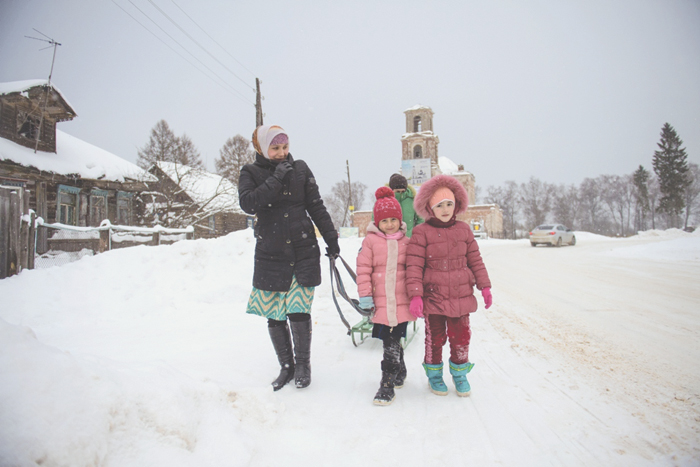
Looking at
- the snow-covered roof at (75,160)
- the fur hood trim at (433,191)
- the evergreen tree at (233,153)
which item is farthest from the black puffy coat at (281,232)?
the evergreen tree at (233,153)

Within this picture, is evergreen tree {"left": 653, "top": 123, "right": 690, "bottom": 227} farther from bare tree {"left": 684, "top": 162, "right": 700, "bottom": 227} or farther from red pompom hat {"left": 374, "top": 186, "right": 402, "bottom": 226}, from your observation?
red pompom hat {"left": 374, "top": 186, "right": 402, "bottom": 226}

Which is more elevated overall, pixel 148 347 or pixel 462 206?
pixel 462 206

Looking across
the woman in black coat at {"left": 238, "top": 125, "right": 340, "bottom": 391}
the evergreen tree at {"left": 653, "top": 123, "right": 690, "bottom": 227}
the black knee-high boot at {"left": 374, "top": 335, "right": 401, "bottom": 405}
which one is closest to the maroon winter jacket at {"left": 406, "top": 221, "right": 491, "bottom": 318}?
the black knee-high boot at {"left": 374, "top": 335, "right": 401, "bottom": 405}

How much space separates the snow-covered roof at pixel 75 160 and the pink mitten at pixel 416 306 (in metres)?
10.6

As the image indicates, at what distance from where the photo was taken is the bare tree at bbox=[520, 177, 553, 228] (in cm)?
6475

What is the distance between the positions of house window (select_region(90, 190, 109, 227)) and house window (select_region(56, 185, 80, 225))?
807 mm

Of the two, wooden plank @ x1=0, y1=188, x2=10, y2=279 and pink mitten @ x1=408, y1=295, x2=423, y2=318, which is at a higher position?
wooden plank @ x1=0, y1=188, x2=10, y2=279

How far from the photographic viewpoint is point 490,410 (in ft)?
7.98

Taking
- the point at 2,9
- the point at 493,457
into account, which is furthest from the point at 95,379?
the point at 493,457

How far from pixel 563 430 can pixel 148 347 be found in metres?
3.74

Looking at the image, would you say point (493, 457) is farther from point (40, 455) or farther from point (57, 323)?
point (57, 323)

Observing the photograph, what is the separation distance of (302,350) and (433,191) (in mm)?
1693

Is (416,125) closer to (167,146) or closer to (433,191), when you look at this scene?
(167,146)

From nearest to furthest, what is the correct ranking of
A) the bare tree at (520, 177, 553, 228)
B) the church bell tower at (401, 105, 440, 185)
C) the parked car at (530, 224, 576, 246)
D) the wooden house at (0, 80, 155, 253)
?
the wooden house at (0, 80, 155, 253)
the parked car at (530, 224, 576, 246)
the church bell tower at (401, 105, 440, 185)
the bare tree at (520, 177, 553, 228)
